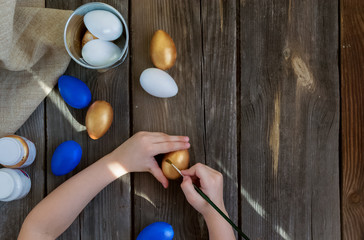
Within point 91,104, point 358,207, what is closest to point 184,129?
point 91,104

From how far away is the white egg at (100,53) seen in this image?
681 millimetres

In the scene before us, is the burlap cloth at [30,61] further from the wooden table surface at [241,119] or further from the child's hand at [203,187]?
the child's hand at [203,187]

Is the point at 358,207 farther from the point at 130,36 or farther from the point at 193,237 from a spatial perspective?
the point at 130,36

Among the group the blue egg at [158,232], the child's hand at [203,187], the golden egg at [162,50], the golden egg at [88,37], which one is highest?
the golden egg at [88,37]

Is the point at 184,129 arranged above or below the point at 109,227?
above

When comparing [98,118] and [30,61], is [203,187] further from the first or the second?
→ [30,61]

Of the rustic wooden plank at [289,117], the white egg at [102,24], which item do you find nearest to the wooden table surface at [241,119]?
the rustic wooden plank at [289,117]

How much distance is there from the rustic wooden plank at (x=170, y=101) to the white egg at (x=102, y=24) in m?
0.10

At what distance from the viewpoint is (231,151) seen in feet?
2.54

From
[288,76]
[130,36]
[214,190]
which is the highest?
[130,36]

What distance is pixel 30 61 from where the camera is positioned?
0.73 m

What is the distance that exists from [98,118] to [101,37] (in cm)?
17

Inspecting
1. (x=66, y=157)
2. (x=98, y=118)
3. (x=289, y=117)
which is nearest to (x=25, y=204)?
(x=66, y=157)

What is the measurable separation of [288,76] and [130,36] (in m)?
0.39
